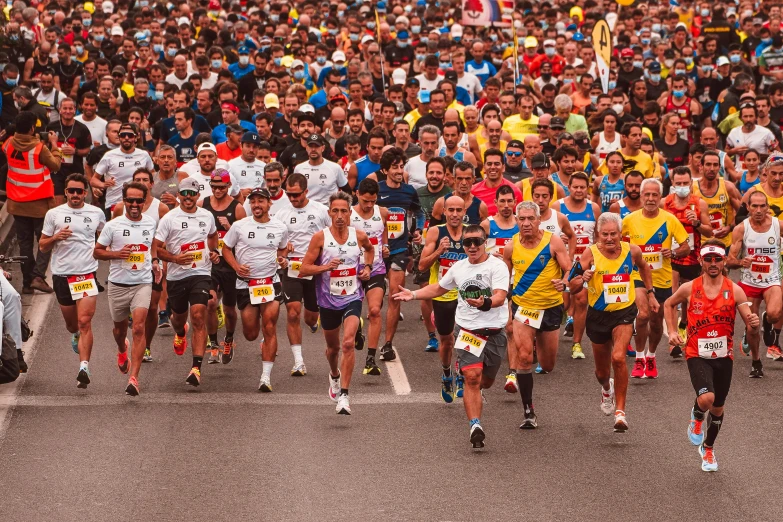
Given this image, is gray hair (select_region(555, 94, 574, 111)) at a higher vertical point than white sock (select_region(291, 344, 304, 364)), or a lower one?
higher

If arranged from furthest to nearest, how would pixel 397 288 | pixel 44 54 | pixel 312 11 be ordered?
1. pixel 312 11
2. pixel 44 54
3. pixel 397 288

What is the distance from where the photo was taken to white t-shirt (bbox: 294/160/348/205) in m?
18.3

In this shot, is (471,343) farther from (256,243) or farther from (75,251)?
(75,251)

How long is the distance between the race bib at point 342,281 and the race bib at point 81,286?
2.63 m

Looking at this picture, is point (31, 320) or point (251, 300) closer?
point (251, 300)

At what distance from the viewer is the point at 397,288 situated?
54.8 feet

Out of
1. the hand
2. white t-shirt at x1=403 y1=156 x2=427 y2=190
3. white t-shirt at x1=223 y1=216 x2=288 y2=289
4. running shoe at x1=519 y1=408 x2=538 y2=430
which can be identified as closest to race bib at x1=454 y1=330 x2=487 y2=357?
running shoe at x1=519 y1=408 x2=538 y2=430

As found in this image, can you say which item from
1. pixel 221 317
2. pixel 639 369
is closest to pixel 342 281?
pixel 639 369

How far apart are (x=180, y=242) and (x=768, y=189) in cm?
728

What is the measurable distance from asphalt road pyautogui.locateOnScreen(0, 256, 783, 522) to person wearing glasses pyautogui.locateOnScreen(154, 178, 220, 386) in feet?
2.41

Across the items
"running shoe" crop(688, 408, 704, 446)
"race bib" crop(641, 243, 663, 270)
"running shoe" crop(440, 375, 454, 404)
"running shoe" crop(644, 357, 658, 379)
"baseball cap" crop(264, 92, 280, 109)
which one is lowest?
"running shoe" crop(644, 357, 658, 379)

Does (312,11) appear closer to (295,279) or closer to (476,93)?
(476,93)

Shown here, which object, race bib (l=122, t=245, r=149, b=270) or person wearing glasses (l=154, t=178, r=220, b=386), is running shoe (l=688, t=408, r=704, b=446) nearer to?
person wearing glasses (l=154, t=178, r=220, b=386)

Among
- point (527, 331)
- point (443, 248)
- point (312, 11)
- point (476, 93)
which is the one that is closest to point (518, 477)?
point (527, 331)
